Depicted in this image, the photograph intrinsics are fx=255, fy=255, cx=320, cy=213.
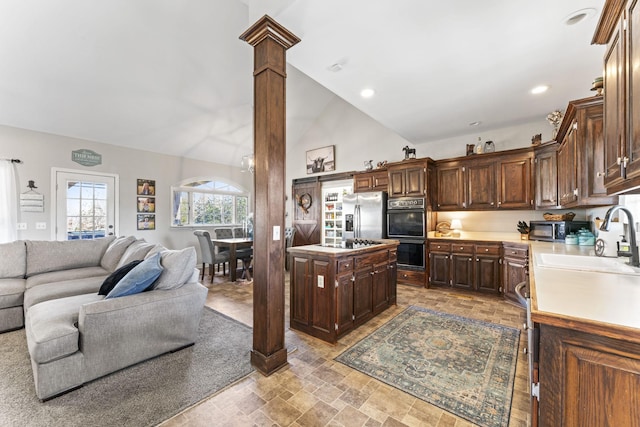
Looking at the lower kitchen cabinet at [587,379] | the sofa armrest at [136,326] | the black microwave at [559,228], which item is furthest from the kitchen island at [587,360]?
the black microwave at [559,228]

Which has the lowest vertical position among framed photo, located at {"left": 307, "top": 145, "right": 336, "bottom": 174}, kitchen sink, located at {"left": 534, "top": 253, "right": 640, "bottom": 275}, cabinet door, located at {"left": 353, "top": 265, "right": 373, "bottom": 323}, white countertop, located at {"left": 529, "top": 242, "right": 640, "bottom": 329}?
cabinet door, located at {"left": 353, "top": 265, "right": 373, "bottom": 323}

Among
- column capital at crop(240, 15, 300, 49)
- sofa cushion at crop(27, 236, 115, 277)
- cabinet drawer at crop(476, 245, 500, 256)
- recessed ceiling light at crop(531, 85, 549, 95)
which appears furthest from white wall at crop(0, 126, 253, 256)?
recessed ceiling light at crop(531, 85, 549, 95)

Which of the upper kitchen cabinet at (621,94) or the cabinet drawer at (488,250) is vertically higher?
the upper kitchen cabinet at (621,94)

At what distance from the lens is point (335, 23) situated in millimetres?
2082

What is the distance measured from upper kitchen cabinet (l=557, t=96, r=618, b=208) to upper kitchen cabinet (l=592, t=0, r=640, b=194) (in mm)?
676

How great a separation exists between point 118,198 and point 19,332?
9.76 ft

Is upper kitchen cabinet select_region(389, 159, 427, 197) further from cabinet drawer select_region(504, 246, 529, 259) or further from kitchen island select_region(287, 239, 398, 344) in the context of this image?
kitchen island select_region(287, 239, 398, 344)

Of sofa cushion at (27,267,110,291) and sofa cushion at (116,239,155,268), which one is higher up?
sofa cushion at (116,239,155,268)

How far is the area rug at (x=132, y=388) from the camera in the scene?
1.60 metres

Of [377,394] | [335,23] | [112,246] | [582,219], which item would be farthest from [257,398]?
[582,219]

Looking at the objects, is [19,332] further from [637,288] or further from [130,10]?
[637,288]

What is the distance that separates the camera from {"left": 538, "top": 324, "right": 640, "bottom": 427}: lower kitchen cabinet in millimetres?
798

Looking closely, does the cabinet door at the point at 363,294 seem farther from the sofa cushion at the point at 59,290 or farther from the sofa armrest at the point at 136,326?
the sofa cushion at the point at 59,290

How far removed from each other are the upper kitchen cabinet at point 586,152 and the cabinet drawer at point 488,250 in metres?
1.40
